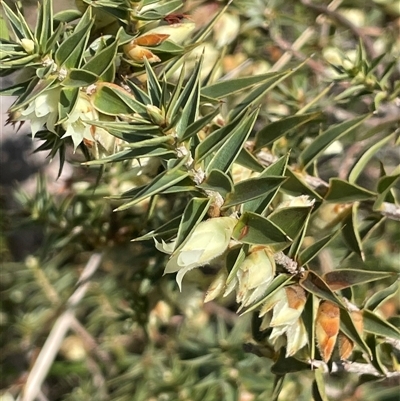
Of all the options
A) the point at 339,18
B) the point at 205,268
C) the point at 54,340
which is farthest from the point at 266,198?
the point at 54,340

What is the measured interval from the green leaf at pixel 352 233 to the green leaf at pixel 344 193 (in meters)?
0.04

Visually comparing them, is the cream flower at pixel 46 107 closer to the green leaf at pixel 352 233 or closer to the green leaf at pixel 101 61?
the green leaf at pixel 101 61

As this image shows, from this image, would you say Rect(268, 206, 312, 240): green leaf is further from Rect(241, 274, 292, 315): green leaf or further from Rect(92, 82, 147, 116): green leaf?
Rect(92, 82, 147, 116): green leaf

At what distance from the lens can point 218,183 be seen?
48 cm

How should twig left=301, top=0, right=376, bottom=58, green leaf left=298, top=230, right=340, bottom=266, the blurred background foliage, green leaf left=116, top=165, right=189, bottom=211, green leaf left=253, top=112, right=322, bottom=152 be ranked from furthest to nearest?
1. twig left=301, top=0, right=376, bottom=58
2. the blurred background foliage
3. green leaf left=253, top=112, right=322, bottom=152
4. green leaf left=298, top=230, right=340, bottom=266
5. green leaf left=116, top=165, right=189, bottom=211

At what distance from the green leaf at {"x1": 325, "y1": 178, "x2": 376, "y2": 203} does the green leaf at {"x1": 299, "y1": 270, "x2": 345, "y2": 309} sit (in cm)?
13

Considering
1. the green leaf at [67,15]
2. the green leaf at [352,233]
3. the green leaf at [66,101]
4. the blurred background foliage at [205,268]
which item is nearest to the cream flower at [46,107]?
the green leaf at [66,101]

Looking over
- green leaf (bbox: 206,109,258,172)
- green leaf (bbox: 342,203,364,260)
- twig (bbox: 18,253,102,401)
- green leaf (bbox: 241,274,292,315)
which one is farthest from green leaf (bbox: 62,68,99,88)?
twig (bbox: 18,253,102,401)

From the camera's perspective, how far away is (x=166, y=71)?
1.99 ft

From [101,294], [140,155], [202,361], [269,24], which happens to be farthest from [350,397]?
[140,155]

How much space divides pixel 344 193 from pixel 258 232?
204 mm

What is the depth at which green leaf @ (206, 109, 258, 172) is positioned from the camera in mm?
499

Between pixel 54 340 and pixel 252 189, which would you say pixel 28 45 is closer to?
pixel 252 189

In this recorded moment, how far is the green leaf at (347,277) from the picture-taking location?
0.56 metres
